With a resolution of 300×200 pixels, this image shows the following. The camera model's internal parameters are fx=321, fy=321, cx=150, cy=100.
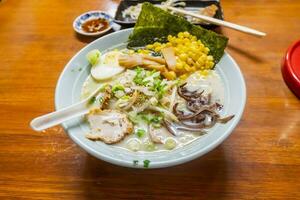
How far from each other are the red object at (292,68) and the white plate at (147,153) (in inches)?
11.7

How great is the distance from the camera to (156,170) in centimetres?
110

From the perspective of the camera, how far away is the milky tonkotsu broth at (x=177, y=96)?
1.04 meters

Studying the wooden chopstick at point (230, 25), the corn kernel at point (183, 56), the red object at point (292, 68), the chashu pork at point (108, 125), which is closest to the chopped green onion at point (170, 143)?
the chashu pork at point (108, 125)

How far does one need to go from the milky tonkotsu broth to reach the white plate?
0.9 inches

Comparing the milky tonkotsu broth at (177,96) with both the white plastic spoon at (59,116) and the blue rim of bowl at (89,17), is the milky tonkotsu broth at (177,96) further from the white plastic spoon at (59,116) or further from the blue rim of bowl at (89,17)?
the blue rim of bowl at (89,17)

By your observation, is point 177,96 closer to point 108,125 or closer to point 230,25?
point 108,125

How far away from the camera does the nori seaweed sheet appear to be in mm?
1415

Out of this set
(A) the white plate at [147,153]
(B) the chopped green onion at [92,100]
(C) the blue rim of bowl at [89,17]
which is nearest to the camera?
(A) the white plate at [147,153]

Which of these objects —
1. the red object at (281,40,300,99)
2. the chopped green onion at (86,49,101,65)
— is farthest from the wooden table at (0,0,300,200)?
the chopped green onion at (86,49,101,65)

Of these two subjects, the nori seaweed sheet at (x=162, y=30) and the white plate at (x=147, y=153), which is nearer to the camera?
the white plate at (x=147, y=153)

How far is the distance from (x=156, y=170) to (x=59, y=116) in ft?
1.22

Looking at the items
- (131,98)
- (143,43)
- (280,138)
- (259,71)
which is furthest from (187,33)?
(280,138)

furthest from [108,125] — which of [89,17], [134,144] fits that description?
[89,17]

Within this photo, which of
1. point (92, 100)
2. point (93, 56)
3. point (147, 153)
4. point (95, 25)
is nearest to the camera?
point (147, 153)
